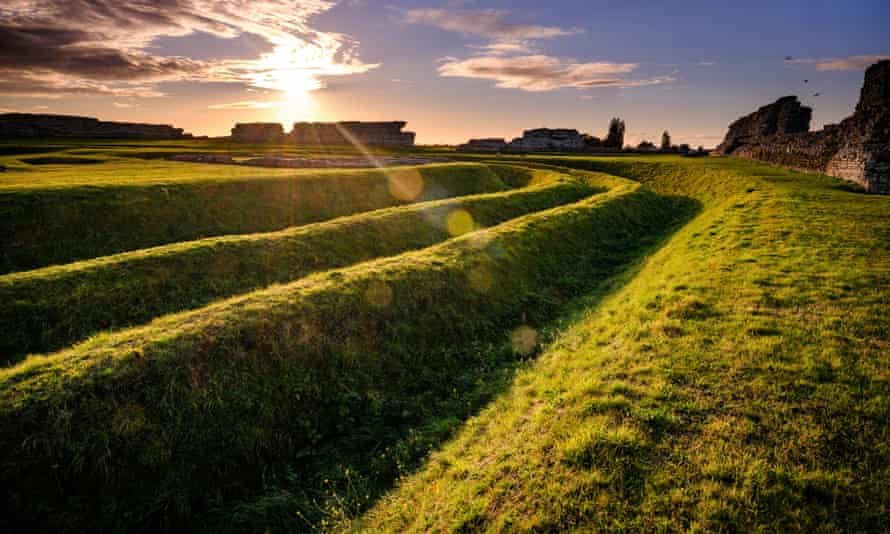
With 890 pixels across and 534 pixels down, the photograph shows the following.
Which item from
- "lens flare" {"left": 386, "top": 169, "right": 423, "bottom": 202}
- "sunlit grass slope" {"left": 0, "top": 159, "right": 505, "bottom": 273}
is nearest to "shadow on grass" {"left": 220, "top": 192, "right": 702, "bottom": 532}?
"sunlit grass slope" {"left": 0, "top": 159, "right": 505, "bottom": 273}

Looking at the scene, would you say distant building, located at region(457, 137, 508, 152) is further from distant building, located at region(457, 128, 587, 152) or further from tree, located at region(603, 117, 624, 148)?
tree, located at region(603, 117, 624, 148)

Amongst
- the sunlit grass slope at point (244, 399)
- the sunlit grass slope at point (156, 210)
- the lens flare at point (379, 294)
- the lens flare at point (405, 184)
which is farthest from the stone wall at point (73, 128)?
the lens flare at point (379, 294)

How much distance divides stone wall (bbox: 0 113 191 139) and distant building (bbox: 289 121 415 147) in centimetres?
5500

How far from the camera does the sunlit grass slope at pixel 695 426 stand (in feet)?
18.7

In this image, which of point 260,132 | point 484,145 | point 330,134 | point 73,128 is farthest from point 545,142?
point 73,128

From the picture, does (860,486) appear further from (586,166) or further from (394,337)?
(586,166)

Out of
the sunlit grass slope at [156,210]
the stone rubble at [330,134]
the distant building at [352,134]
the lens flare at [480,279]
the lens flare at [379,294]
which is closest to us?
the lens flare at [379,294]

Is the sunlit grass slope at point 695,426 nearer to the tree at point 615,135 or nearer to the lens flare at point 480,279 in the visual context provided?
the lens flare at point 480,279

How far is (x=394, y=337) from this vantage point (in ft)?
42.4

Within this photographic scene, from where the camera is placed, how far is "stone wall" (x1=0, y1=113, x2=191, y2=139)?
395ft

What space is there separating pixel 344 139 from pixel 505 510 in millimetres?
162047

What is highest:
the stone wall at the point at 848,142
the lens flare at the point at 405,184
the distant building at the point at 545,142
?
the distant building at the point at 545,142

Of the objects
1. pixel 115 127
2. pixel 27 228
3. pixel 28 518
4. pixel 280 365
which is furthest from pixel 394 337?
pixel 115 127

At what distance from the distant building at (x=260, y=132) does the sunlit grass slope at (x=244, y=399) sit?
17135 cm
